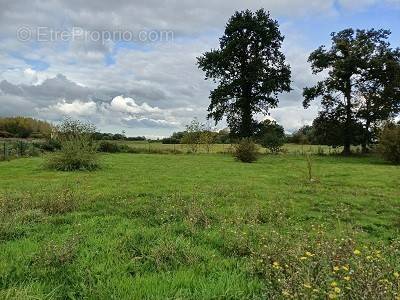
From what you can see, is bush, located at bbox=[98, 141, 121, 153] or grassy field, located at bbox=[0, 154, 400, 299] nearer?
grassy field, located at bbox=[0, 154, 400, 299]

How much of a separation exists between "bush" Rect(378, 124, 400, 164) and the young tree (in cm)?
1724

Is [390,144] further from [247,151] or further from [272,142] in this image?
[272,142]

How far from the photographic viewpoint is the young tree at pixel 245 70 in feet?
170

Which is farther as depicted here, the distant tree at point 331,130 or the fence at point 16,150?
the distant tree at point 331,130

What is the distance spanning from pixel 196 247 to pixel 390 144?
3372 centimetres

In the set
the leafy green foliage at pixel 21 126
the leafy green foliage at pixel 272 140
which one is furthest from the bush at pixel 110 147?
the leafy green foliage at pixel 21 126

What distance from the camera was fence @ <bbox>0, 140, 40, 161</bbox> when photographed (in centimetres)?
3391

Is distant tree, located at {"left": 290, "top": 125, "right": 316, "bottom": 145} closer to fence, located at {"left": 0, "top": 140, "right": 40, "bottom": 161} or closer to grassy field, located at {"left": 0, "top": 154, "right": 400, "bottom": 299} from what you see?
fence, located at {"left": 0, "top": 140, "right": 40, "bottom": 161}

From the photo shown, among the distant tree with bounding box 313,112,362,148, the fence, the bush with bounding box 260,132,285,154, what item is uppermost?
the distant tree with bounding box 313,112,362,148

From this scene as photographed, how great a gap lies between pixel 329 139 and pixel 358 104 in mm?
5221

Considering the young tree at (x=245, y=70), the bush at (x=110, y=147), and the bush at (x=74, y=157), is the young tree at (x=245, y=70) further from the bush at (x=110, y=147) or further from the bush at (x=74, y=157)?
the bush at (x=74, y=157)

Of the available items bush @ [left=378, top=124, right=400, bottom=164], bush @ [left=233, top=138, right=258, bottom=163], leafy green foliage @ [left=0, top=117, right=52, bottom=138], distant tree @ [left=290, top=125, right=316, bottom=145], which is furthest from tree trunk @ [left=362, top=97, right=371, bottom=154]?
leafy green foliage @ [left=0, top=117, right=52, bottom=138]

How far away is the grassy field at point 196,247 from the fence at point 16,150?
23484 mm

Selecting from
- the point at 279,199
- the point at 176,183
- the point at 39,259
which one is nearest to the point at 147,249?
the point at 39,259
